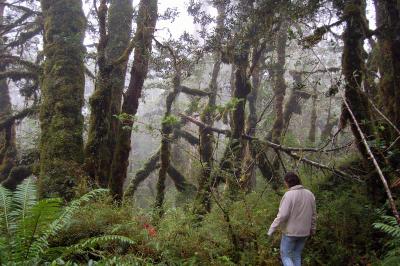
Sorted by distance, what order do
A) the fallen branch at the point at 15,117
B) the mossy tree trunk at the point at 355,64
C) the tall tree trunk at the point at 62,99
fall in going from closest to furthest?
the mossy tree trunk at the point at 355,64 < the tall tree trunk at the point at 62,99 < the fallen branch at the point at 15,117

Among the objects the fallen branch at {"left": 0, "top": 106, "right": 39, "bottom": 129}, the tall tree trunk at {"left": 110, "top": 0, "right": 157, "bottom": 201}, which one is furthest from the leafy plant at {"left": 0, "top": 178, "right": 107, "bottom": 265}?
the fallen branch at {"left": 0, "top": 106, "right": 39, "bottom": 129}

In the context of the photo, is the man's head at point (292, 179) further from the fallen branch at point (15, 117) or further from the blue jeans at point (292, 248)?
the fallen branch at point (15, 117)

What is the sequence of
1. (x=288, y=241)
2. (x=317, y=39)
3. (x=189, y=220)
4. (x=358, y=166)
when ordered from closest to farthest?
(x=288, y=241) < (x=189, y=220) < (x=317, y=39) < (x=358, y=166)

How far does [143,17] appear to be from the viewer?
35.7ft

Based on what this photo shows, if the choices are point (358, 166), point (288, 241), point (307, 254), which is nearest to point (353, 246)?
point (307, 254)

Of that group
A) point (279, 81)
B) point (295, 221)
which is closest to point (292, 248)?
point (295, 221)

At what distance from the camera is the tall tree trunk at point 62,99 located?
28.2 feet

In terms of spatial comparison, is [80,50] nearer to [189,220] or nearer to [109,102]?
[109,102]

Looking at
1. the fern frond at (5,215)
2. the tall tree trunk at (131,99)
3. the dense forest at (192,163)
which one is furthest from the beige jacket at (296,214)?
the tall tree trunk at (131,99)

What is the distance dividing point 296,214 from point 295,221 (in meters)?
0.11

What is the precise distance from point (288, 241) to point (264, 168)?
24.7 feet

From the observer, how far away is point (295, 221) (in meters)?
6.16

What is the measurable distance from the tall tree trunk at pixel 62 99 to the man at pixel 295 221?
4.49m

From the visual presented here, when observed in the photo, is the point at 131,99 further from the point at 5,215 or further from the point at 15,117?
the point at 5,215
